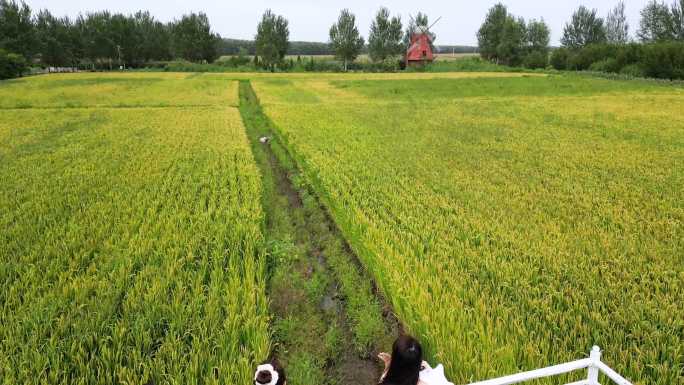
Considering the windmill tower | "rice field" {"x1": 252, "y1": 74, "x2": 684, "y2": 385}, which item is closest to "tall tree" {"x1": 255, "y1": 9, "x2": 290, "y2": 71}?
the windmill tower

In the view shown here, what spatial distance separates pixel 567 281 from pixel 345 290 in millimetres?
2367

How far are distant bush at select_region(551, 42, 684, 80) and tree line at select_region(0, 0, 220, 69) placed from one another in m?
57.6

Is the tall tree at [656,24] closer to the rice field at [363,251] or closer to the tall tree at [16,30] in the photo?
the rice field at [363,251]

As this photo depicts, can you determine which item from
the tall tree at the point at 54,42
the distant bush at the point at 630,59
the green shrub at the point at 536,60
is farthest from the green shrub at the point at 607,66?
the tall tree at the point at 54,42

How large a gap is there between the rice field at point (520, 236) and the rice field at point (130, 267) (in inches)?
61.5

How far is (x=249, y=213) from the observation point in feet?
23.0

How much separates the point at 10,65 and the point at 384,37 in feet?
171

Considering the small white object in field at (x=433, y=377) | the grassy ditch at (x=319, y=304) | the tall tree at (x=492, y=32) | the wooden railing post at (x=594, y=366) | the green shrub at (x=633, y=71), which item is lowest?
the grassy ditch at (x=319, y=304)

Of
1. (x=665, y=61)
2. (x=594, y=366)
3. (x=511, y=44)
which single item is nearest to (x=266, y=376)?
(x=594, y=366)

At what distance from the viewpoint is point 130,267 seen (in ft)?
16.6

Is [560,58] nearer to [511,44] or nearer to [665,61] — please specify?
[511,44]

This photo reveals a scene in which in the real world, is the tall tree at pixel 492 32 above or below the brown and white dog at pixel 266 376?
above

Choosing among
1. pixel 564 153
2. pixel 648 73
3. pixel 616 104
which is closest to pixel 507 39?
pixel 648 73

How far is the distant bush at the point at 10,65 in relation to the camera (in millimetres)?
49375
